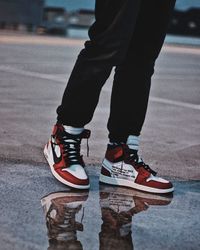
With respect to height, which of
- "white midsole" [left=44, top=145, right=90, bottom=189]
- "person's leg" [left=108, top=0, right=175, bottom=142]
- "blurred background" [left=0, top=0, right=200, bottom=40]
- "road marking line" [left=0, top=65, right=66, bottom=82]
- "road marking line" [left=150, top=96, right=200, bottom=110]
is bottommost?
"blurred background" [left=0, top=0, right=200, bottom=40]

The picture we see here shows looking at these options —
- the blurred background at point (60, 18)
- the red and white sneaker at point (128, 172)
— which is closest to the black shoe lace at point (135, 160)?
the red and white sneaker at point (128, 172)

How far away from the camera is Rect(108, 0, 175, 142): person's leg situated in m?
2.56

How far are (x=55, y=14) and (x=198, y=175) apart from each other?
33.7 meters

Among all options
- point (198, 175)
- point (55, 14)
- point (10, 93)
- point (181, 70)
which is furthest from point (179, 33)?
point (198, 175)

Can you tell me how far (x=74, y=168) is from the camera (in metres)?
2.59

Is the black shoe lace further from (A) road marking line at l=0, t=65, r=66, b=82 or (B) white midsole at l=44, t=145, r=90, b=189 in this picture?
(A) road marking line at l=0, t=65, r=66, b=82

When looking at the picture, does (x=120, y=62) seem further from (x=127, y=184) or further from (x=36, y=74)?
(x=36, y=74)

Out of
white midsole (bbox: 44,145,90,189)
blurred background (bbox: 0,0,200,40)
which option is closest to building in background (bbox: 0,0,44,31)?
blurred background (bbox: 0,0,200,40)

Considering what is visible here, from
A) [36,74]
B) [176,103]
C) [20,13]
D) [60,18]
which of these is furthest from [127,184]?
[60,18]

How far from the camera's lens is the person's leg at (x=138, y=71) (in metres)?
2.56

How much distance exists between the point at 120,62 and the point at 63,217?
0.64m

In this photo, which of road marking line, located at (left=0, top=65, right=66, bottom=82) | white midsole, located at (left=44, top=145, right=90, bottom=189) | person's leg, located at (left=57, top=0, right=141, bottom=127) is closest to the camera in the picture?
person's leg, located at (left=57, top=0, right=141, bottom=127)

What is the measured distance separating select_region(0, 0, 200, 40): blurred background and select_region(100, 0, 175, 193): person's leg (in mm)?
22363

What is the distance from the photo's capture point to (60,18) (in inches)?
1359
